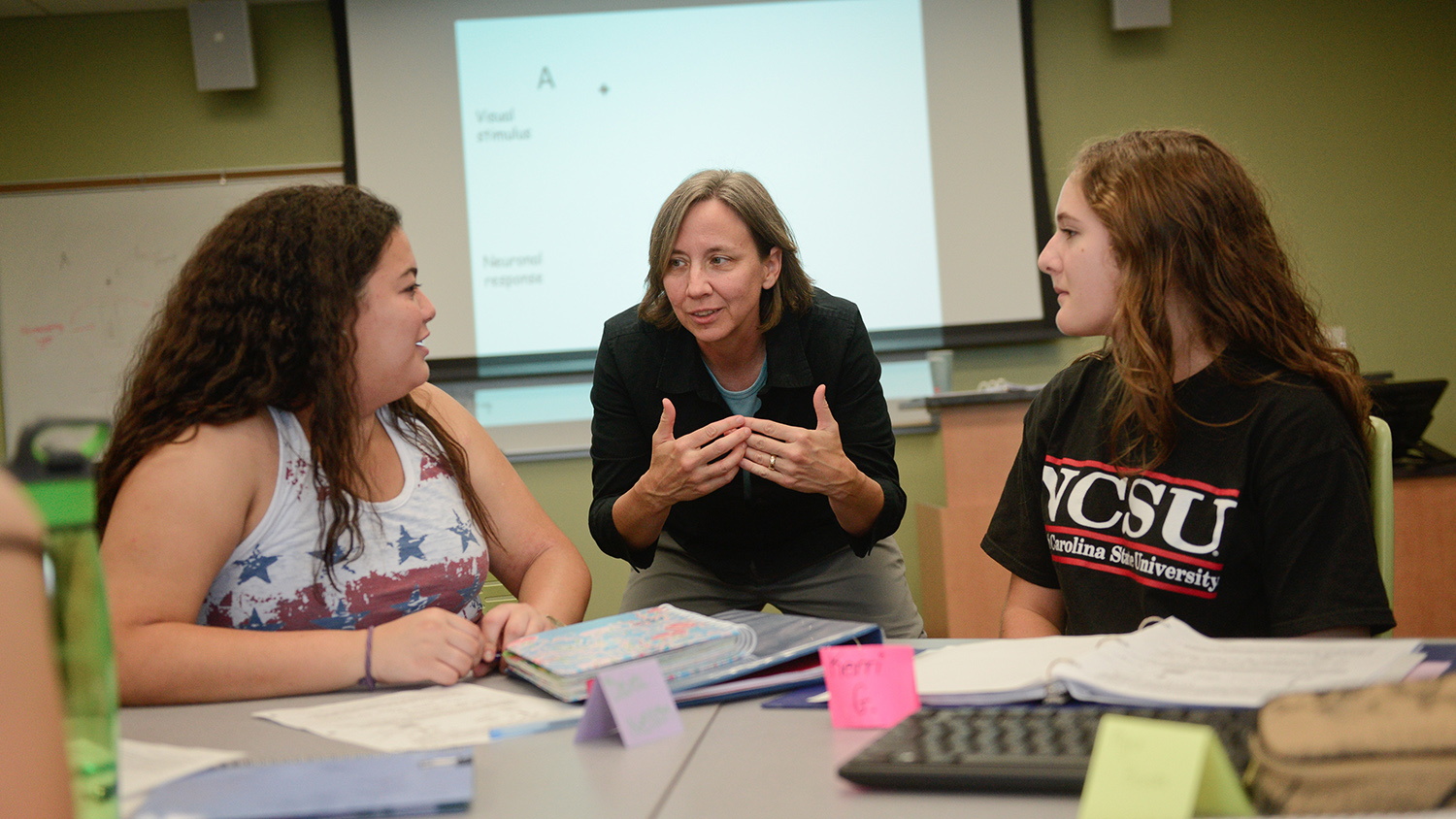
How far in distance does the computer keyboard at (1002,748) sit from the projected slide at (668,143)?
10.3 feet

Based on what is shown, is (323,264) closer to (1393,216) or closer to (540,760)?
(540,760)

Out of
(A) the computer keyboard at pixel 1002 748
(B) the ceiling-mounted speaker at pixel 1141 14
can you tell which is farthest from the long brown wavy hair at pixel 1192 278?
(B) the ceiling-mounted speaker at pixel 1141 14

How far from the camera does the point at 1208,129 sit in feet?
13.1

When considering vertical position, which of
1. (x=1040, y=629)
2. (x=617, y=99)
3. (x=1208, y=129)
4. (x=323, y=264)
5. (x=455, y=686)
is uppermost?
(x=617, y=99)

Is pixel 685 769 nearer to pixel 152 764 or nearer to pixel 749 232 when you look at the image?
pixel 152 764

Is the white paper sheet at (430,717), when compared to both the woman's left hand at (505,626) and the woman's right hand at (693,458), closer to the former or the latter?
the woman's left hand at (505,626)

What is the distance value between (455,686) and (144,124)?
3649 millimetres

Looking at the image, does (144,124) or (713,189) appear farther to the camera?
(144,124)

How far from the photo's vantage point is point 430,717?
37.8 inches

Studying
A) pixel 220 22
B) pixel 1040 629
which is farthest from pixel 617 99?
pixel 1040 629

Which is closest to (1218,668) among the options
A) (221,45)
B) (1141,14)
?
(1141,14)

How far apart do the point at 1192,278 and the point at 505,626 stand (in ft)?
3.27

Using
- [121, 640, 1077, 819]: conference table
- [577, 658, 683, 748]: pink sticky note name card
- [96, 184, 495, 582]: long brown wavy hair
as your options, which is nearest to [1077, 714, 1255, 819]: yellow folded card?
[121, 640, 1077, 819]: conference table

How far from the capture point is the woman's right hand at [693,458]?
1.72 metres
